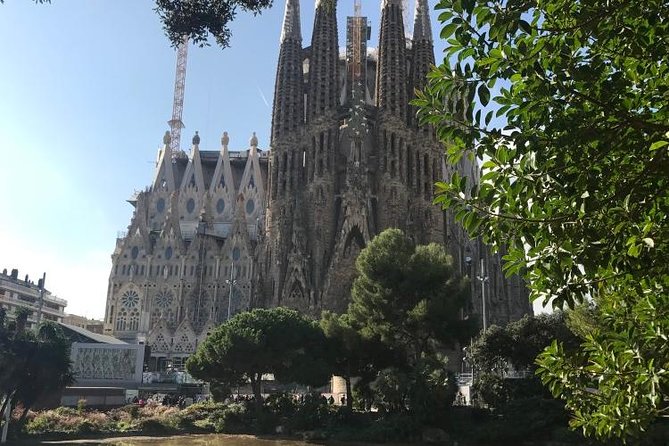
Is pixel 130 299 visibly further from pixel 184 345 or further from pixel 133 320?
pixel 184 345

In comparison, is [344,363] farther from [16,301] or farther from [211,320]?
[16,301]

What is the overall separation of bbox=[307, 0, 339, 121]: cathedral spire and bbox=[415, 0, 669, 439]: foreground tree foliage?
149 feet

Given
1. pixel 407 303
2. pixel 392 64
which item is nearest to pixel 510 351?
pixel 407 303

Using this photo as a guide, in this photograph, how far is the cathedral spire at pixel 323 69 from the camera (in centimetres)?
4909

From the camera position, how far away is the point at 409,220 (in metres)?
46.2

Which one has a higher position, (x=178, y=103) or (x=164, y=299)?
(x=178, y=103)

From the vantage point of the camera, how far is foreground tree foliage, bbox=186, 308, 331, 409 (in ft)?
86.5

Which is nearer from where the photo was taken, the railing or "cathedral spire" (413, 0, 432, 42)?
the railing

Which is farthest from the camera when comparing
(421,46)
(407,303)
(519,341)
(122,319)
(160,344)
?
(122,319)

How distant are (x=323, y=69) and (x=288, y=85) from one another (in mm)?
3414

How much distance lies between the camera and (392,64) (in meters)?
50.0

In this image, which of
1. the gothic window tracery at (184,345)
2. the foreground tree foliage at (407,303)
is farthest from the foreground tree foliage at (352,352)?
the gothic window tracery at (184,345)

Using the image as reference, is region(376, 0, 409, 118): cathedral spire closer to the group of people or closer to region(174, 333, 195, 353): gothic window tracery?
the group of people

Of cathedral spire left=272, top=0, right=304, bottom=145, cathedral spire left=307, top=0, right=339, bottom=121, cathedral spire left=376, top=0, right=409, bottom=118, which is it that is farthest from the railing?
cathedral spire left=376, top=0, right=409, bottom=118
